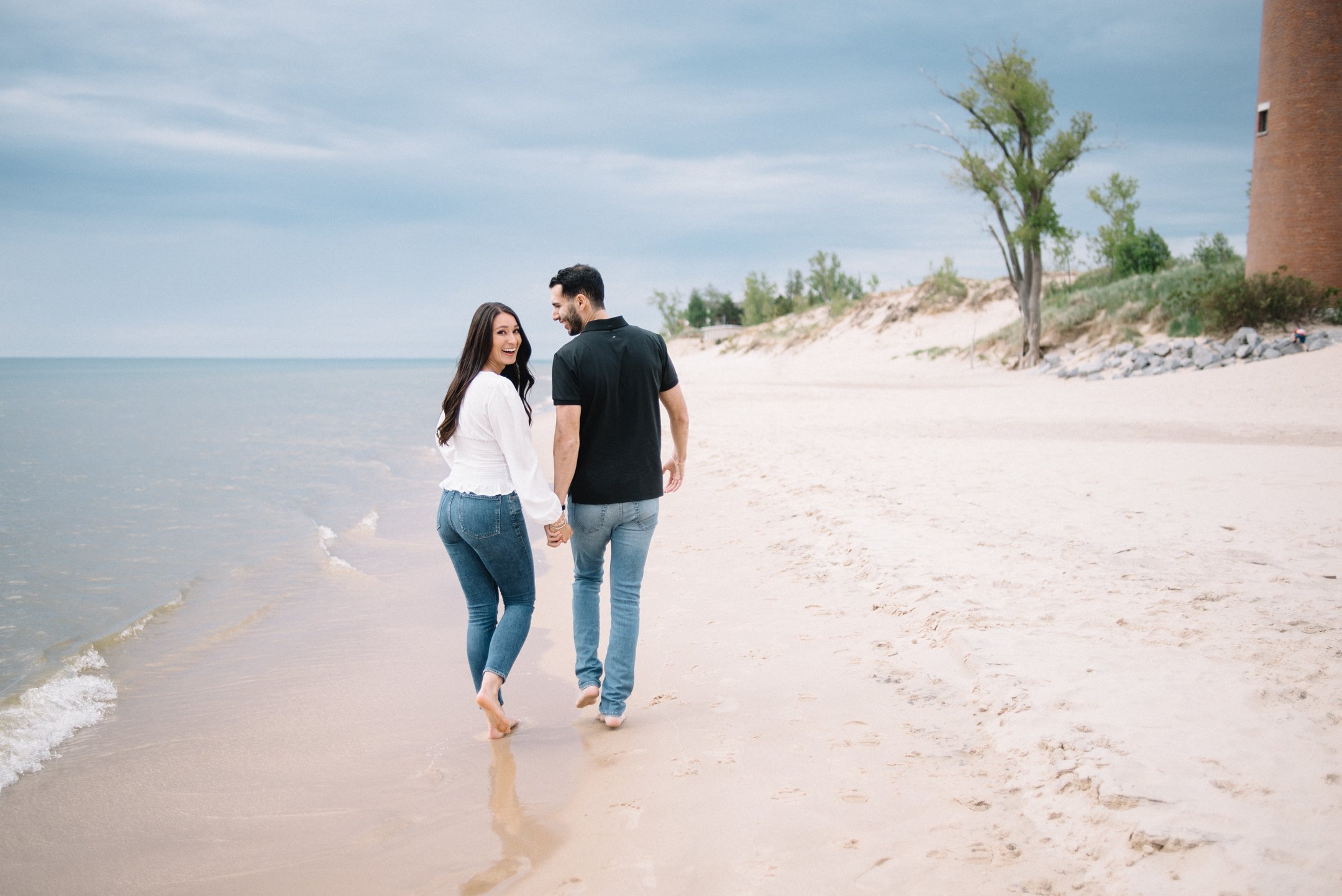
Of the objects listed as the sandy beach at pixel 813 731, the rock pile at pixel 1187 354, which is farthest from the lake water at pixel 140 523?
the rock pile at pixel 1187 354

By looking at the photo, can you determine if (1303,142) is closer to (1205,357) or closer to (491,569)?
(1205,357)

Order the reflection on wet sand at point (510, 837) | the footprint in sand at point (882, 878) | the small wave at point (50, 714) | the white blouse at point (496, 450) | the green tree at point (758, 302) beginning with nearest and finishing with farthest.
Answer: the footprint in sand at point (882, 878) → the reflection on wet sand at point (510, 837) → the white blouse at point (496, 450) → the small wave at point (50, 714) → the green tree at point (758, 302)

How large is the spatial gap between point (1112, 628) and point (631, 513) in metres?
2.81

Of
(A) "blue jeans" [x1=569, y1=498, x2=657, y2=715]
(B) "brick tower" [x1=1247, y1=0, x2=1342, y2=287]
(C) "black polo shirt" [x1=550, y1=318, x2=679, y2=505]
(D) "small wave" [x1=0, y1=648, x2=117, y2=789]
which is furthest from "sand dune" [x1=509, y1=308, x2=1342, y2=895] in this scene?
(B) "brick tower" [x1=1247, y1=0, x2=1342, y2=287]

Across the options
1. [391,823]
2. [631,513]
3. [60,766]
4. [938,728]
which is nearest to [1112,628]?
[938,728]

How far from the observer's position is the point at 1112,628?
15.2 feet

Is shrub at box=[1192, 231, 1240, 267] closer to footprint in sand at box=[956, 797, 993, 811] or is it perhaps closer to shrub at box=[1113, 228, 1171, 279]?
shrub at box=[1113, 228, 1171, 279]

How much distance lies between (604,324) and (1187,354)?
22.7m

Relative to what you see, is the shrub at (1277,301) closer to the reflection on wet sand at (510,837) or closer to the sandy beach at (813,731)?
the sandy beach at (813,731)

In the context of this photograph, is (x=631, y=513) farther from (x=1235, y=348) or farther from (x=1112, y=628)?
(x=1235, y=348)

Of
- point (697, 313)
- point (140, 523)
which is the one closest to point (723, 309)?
point (697, 313)

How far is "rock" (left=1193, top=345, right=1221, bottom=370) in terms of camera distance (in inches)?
818

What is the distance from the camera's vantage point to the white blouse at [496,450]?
3.63 m

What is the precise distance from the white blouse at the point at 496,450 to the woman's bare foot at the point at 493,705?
859 mm
